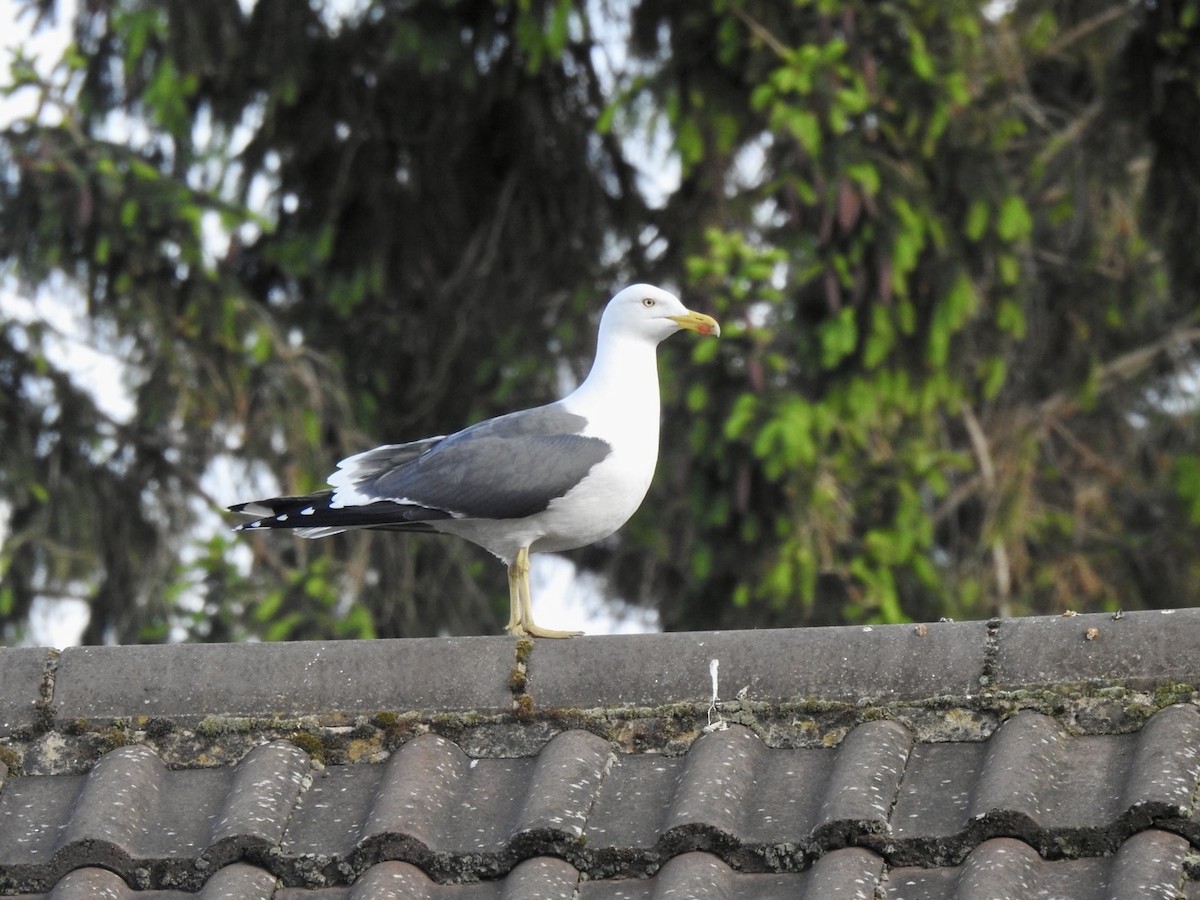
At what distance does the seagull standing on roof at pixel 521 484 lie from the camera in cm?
481

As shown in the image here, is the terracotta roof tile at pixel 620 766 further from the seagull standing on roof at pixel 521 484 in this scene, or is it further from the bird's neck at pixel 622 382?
the bird's neck at pixel 622 382

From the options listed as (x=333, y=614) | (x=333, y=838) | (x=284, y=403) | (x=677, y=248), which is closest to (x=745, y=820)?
(x=333, y=838)

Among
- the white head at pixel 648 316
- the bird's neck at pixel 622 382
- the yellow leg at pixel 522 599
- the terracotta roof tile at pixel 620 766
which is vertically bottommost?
the terracotta roof tile at pixel 620 766

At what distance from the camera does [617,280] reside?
12086 millimetres

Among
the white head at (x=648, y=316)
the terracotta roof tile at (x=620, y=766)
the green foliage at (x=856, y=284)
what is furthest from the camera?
the green foliage at (x=856, y=284)

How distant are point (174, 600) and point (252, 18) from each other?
3.52 m

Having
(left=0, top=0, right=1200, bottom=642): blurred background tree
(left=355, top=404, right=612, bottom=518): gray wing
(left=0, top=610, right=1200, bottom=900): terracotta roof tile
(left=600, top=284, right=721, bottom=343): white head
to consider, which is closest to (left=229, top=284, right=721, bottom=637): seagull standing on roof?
(left=355, top=404, right=612, bottom=518): gray wing

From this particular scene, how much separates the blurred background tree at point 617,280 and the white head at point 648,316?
4068mm

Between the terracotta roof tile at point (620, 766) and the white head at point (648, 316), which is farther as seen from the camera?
the white head at point (648, 316)

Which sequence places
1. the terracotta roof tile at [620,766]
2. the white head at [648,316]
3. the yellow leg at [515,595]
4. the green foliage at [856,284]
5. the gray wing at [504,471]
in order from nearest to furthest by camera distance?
the terracotta roof tile at [620,766] → the gray wing at [504,471] → the yellow leg at [515,595] → the white head at [648,316] → the green foliage at [856,284]

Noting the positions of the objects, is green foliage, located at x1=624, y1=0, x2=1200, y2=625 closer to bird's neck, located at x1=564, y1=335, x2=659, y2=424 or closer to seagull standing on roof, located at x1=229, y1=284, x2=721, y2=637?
bird's neck, located at x1=564, y1=335, x2=659, y2=424

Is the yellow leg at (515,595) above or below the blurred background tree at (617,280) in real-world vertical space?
below

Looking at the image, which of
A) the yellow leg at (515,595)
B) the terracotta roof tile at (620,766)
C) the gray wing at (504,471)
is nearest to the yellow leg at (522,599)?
the yellow leg at (515,595)

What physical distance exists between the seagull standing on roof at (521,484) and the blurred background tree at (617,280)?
449cm
